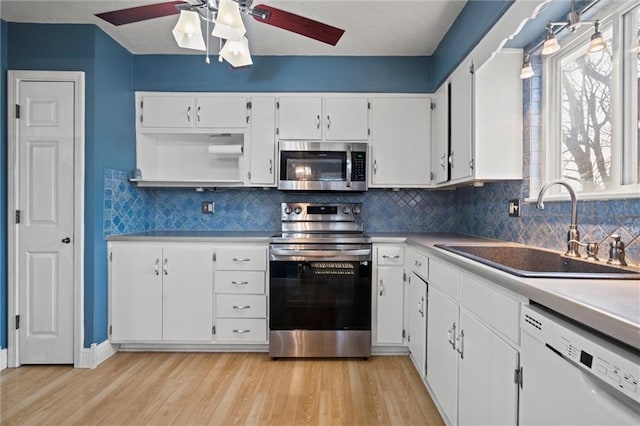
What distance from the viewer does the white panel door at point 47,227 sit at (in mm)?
2314

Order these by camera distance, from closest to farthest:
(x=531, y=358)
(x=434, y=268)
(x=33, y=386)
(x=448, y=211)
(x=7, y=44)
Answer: (x=531, y=358) → (x=434, y=268) → (x=33, y=386) → (x=7, y=44) → (x=448, y=211)

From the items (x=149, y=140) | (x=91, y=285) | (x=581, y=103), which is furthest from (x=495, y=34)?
(x=91, y=285)

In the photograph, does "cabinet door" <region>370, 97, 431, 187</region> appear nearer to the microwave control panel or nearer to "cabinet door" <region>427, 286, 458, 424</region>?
the microwave control panel

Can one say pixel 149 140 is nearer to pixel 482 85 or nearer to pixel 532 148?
pixel 482 85

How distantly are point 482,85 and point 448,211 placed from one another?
1327mm

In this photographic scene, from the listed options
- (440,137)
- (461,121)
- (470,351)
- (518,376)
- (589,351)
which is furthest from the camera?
(440,137)

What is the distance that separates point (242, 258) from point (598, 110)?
2.30m

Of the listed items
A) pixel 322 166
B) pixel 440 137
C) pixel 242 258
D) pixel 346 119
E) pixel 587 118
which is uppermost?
pixel 346 119

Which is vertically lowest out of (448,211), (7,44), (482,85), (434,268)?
(434,268)

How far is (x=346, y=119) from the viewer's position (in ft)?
9.12

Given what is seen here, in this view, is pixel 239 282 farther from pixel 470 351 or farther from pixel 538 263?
pixel 538 263

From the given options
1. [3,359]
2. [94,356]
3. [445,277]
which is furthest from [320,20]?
[3,359]

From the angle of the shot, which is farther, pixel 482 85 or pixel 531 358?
pixel 482 85

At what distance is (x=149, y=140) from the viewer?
2.91 m
